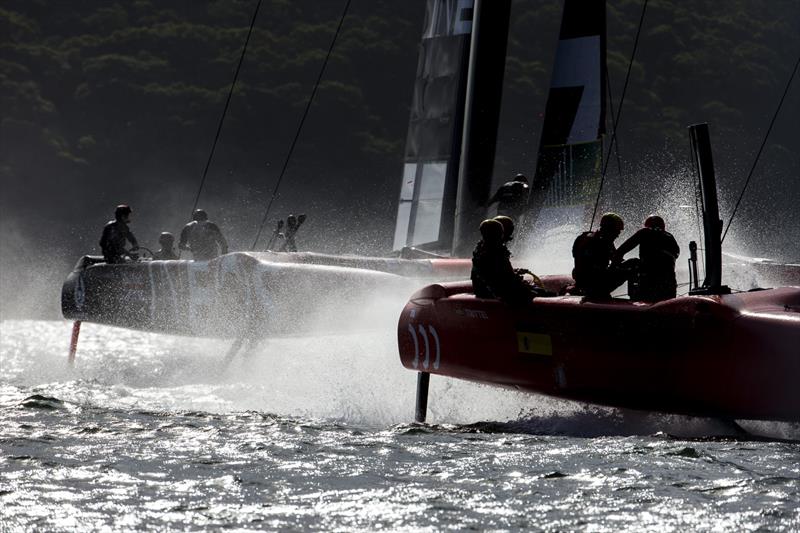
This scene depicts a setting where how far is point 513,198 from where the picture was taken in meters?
13.6

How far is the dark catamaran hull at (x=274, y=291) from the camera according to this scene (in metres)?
11.4

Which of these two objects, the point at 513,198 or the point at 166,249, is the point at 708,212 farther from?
the point at 166,249

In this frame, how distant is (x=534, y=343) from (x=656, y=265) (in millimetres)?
829

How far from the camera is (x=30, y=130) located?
49219 mm

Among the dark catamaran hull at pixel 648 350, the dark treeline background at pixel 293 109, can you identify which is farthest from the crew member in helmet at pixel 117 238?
the dark treeline background at pixel 293 109

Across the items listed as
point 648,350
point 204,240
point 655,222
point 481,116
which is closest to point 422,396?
point 655,222

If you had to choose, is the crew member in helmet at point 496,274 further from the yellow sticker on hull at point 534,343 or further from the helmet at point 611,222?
the helmet at point 611,222

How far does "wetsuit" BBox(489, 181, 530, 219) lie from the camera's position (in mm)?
13562

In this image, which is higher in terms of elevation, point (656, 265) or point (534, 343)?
point (656, 265)

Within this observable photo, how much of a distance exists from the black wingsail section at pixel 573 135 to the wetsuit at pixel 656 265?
19.7 feet

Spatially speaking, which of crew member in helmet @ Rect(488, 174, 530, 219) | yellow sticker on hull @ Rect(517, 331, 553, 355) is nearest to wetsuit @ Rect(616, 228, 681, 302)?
yellow sticker on hull @ Rect(517, 331, 553, 355)

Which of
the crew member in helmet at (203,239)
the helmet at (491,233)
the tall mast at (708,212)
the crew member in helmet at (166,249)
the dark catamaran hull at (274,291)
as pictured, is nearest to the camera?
the tall mast at (708,212)

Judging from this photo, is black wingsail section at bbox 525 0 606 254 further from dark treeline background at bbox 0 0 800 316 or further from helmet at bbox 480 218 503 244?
dark treeline background at bbox 0 0 800 316

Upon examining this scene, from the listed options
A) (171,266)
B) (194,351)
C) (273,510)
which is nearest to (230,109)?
(194,351)
